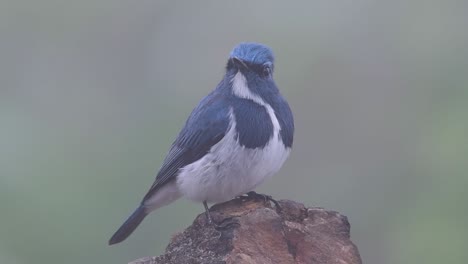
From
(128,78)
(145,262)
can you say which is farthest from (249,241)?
(128,78)

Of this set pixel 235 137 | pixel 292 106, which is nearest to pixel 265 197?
pixel 235 137

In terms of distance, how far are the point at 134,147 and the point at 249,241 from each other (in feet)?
12.3

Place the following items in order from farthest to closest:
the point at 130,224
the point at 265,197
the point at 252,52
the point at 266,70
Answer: the point at 130,224, the point at 266,70, the point at 252,52, the point at 265,197

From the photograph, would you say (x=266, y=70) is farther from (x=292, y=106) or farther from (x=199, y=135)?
(x=292, y=106)

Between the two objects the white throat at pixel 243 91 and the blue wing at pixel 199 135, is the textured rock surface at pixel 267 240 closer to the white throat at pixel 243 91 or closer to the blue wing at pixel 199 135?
the blue wing at pixel 199 135

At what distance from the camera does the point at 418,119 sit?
9023 millimetres

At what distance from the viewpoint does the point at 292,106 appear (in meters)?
9.90

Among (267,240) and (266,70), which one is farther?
(266,70)

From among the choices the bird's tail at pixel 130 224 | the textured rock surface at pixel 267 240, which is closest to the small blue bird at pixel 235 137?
the bird's tail at pixel 130 224

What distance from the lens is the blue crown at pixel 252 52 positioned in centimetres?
640

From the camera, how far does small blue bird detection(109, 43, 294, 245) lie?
6.31m

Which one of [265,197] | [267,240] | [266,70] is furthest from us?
[266,70]

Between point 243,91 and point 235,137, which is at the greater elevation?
point 243,91

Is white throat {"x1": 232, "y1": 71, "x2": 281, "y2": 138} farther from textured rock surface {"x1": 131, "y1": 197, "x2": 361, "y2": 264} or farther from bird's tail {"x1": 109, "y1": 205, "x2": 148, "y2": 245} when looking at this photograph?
bird's tail {"x1": 109, "y1": 205, "x2": 148, "y2": 245}
